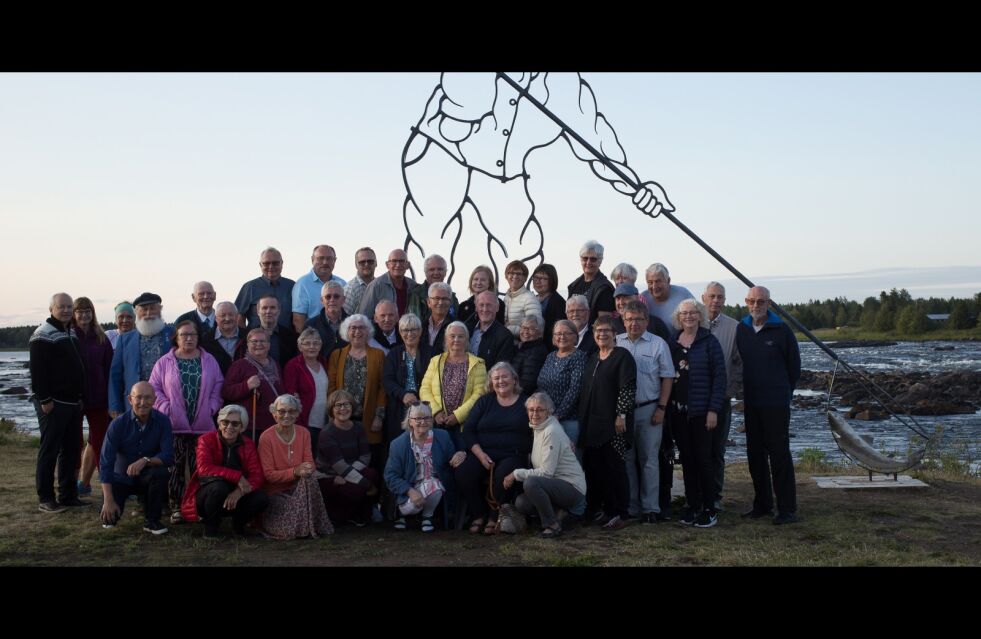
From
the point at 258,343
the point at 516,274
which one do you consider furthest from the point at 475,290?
the point at 258,343

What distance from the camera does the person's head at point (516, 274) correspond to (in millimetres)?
6109

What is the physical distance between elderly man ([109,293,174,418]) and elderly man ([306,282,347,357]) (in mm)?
989

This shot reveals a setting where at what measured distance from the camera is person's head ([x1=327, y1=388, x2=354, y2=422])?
5.51 meters

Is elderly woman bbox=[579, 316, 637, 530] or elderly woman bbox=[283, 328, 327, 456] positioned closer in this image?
elderly woman bbox=[579, 316, 637, 530]

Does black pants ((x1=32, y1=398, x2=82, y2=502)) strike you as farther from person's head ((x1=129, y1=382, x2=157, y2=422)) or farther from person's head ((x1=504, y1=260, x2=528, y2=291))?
person's head ((x1=504, y1=260, x2=528, y2=291))

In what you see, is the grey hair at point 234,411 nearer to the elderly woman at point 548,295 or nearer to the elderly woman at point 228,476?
the elderly woman at point 228,476

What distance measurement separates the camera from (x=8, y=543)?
5227 millimetres

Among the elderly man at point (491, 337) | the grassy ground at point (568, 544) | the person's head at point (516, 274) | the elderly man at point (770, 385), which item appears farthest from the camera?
the person's head at point (516, 274)

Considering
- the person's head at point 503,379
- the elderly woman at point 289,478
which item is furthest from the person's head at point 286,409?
the person's head at point 503,379

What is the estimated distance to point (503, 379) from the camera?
213 inches

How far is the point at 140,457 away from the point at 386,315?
5.80 feet

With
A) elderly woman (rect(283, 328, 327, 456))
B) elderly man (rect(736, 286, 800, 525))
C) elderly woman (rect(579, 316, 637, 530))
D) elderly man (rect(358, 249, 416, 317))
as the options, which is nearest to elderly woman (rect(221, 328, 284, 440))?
elderly woman (rect(283, 328, 327, 456))

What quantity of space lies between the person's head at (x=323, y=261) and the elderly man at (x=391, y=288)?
306 millimetres
